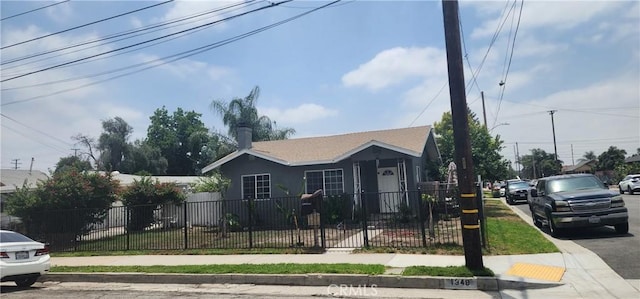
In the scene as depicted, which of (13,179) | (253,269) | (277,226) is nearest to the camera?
(253,269)

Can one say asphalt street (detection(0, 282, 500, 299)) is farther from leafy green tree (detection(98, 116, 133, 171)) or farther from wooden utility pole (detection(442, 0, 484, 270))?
leafy green tree (detection(98, 116, 133, 171))

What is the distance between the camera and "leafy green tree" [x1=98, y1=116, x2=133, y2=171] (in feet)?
159

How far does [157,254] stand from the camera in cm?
1308

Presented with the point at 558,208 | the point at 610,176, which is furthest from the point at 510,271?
the point at 610,176

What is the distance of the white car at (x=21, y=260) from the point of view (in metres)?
9.40

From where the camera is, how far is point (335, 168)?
18.8 metres

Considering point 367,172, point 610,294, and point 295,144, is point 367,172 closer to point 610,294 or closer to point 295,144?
point 295,144

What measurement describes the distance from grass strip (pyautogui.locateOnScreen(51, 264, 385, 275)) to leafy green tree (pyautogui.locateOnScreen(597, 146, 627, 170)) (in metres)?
73.9

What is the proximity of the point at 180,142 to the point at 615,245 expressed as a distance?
54.4 metres

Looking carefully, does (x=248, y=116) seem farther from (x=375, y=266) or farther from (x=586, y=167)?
(x=586, y=167)

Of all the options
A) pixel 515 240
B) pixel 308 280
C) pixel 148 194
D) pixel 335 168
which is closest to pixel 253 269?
pixel 308 280

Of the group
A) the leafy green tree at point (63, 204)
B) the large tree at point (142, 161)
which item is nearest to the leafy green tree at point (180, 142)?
the large tree at point (142, 161)

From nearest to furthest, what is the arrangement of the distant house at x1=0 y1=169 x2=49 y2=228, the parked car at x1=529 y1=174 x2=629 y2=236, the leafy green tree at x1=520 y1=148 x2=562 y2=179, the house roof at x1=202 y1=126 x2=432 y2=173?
the parked car at x1=529 y1=174 x2=629 y2=236, the house roof at x1=202 y1=126 x2=432 y2=173, the distant house at x1=0 y1=169 x2=49 y2=228, the leafy green tree at x1=520 y1=148 x2=562 y2=179

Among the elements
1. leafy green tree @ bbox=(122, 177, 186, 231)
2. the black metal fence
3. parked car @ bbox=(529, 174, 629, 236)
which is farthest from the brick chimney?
parked car @ bbox=(529, 174, 629, 236)
